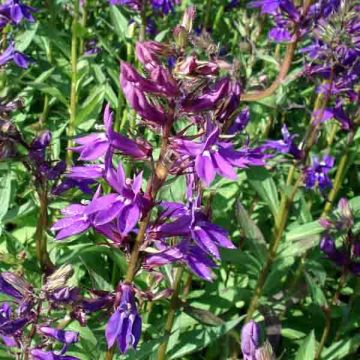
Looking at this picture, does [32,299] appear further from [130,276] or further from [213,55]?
[213,55]

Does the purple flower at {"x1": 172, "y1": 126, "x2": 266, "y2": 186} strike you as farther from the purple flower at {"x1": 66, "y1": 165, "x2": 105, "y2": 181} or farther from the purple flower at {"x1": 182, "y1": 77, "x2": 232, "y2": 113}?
the purple flower at {"x1": 66, "y1": 165, "x2": 105, "y2": 181}

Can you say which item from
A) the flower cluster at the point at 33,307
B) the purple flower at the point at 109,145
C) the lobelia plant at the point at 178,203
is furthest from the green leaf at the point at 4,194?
the purple flower at the point at 109,145

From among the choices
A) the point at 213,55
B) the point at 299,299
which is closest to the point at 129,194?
the point at 213,55

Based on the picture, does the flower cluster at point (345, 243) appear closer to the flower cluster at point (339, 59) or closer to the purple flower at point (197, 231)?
the flower cluster at point (339, 59)

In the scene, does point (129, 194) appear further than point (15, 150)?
No

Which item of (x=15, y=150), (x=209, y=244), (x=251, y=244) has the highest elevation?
(x=209, y=244)

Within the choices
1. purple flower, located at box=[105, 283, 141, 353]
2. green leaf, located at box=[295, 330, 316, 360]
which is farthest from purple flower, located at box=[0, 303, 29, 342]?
green leaf, located at box=[295, 330, 316, 360]
